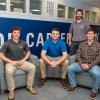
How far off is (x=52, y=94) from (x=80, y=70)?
626 mm

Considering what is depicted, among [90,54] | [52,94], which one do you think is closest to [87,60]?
[90,54]

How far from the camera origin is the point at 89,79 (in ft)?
11.6

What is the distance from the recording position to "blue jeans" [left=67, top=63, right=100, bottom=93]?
3309mm

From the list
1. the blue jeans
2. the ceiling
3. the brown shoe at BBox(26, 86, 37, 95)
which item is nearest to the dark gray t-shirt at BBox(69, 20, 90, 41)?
the blue jeans

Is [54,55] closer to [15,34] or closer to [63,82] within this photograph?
[63,82]

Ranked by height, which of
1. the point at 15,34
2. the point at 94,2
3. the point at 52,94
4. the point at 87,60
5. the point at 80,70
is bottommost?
the point at 52,94

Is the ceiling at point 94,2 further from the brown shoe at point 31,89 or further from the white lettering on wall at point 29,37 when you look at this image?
the brown shoe at point 31,89

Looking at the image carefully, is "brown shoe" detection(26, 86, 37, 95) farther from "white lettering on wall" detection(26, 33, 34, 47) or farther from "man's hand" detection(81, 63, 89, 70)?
"white lettering on wall" detection(26, 33, 34, 47)

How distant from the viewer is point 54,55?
396 cm

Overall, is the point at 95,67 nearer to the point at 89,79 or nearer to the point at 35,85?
the point at 89,79

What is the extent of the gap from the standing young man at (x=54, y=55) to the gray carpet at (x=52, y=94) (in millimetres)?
187

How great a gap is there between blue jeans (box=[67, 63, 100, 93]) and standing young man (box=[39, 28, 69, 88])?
Result: 0.22m

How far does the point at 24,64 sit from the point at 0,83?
49 cm

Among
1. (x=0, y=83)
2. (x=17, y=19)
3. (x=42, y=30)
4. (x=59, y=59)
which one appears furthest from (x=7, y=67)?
(x=42, y=30)
